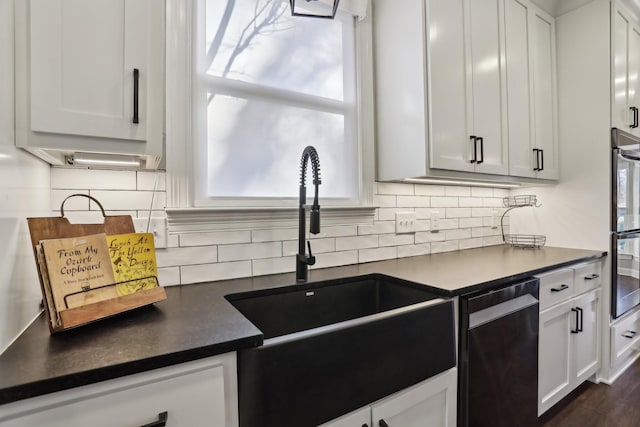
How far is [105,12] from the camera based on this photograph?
842 mm

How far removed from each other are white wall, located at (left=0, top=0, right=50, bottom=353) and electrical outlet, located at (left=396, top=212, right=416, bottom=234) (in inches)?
65.1

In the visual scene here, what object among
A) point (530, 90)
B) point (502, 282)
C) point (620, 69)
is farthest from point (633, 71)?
point (502, 282)

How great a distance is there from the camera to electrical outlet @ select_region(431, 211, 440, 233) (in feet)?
6.79

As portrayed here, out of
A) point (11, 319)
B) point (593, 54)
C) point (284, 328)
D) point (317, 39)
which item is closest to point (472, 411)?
point (284, 328)

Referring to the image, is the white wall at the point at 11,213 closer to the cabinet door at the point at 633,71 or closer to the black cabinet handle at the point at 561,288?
the black cabinet handle at the point at 561,288

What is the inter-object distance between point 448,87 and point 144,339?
172cm

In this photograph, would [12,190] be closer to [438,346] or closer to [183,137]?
[183,137]

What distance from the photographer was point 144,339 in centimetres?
72

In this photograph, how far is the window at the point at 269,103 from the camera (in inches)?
55.1

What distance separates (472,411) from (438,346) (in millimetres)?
374

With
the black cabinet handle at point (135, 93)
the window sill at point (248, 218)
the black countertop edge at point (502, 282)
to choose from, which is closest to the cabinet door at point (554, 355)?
the black countertop edge at point (502, 282)

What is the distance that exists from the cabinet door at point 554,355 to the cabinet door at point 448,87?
3.04 ft

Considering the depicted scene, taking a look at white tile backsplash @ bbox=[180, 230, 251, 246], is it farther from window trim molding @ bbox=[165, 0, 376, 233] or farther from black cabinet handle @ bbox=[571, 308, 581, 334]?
black cabinet handle @ bbox=[571, 308, 581, 334]

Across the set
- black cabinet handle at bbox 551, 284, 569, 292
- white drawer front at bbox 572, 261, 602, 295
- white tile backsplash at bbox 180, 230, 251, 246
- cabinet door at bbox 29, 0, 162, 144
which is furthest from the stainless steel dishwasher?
cabinet door at bbox 29, 0, 162, 144
